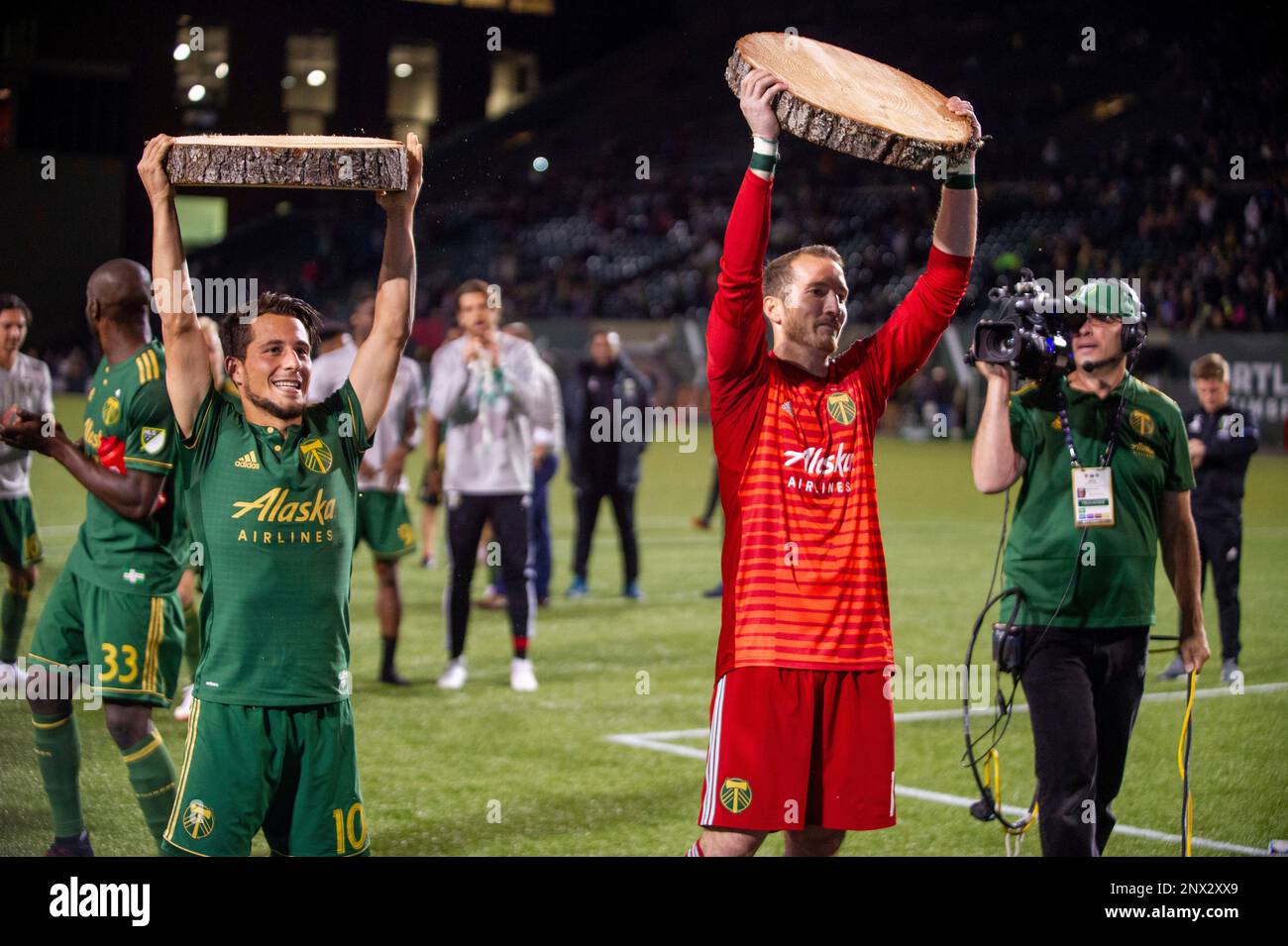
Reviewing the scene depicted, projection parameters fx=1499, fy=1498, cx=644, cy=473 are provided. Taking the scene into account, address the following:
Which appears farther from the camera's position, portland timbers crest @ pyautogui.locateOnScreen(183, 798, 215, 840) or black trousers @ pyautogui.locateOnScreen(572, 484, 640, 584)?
black trousers @ pyautogui.locateOnScreen(572, 484, 640, 584)

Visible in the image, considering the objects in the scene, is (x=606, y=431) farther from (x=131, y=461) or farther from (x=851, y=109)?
(x=851, y=109)

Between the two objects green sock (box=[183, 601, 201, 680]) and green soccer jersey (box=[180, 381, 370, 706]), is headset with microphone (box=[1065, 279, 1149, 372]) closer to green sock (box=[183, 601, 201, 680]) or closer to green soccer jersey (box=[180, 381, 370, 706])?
green soccer jersey (box=[180, 381, 370, 706])

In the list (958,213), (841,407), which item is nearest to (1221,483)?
(958,213)

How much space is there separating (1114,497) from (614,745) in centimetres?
362

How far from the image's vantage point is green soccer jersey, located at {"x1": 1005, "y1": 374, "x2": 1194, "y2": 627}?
4855 mm

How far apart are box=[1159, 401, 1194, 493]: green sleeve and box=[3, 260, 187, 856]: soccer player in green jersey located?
3.37m

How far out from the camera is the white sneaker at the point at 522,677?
9.09 m

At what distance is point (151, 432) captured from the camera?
199 inches

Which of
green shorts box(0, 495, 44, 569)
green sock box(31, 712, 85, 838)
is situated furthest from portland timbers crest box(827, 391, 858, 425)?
green shorts box(0, 495, 44, 569)

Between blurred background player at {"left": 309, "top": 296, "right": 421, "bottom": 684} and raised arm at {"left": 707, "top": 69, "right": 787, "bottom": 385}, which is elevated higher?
raised arm at {"left": 707, "top": 69, "right": 787, "bottom": 385}

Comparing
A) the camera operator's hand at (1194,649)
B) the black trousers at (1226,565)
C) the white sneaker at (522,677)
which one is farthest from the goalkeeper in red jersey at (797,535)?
the black trousers at (1226,565)
